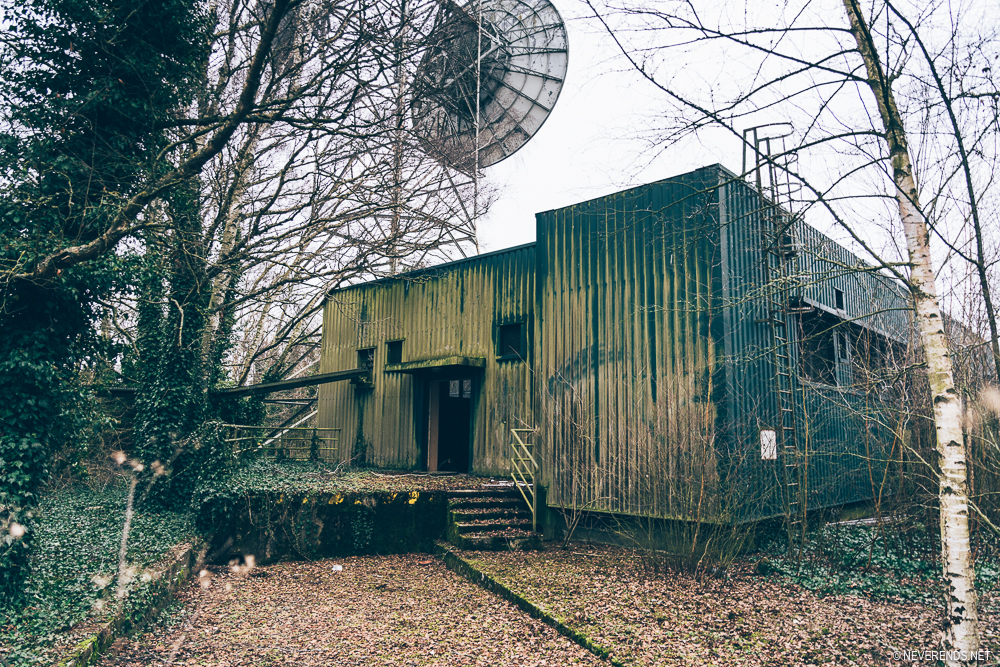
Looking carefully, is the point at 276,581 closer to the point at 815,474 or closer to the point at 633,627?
the point at 633,627

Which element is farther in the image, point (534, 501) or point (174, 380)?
point (174, 380)

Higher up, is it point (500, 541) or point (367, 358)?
point (367, 358)

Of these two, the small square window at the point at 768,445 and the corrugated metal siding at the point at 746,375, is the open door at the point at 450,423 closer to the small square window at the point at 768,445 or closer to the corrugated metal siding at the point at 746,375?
the corrugated metal siding at the point at 746,375

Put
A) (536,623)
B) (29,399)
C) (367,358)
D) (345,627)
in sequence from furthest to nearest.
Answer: (367,358) → (29,399) → (345,627) → (536,623)

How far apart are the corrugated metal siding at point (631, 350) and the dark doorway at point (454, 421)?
381cm

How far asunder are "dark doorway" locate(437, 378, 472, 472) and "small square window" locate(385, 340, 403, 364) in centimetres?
168

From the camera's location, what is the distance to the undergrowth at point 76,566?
199 inches

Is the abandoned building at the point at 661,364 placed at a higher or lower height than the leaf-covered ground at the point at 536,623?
higher

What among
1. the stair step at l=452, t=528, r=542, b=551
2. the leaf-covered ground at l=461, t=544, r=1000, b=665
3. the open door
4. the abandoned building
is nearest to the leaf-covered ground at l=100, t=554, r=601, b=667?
the leaf-covered ground at l=461, t=544, r=1000, b=665

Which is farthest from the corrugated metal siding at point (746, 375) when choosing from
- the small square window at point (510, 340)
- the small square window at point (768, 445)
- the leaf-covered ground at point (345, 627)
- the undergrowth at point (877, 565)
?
the small square window at point (510, 340)

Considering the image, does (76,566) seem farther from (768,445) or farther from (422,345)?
(768,445)

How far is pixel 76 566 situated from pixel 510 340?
8.19 meters

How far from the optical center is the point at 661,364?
30.2 feet

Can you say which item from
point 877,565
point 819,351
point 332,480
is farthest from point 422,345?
point 877,565
